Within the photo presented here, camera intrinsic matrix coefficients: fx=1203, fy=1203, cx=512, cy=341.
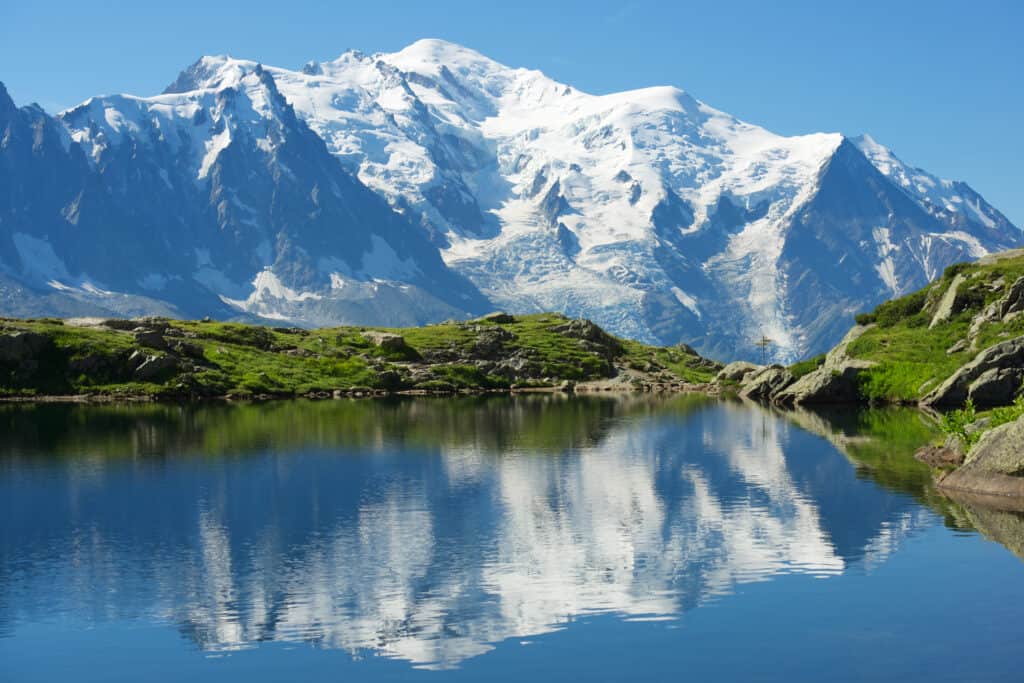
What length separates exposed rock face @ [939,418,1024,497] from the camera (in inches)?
2126

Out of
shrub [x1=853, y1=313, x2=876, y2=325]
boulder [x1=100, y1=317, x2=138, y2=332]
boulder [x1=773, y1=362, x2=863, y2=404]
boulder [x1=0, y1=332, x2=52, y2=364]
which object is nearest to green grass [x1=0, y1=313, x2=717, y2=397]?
boulder [x1=0, y1=332, x2=52, y2=364]

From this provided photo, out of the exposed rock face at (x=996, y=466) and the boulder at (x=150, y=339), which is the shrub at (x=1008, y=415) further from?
the boulder at (x=150, y=339)

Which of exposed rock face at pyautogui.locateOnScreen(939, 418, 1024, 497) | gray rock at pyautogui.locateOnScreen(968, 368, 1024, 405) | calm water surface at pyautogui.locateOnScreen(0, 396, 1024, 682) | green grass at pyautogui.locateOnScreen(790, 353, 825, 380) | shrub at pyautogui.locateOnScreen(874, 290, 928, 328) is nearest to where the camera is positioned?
calm water surface at pyautogui.locateOnScreen(0, 396, 1024, 682)

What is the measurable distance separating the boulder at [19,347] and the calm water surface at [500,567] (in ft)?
230

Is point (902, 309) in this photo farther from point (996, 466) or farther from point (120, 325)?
point (120, 325)

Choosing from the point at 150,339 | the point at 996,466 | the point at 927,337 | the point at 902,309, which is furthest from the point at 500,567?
the point at 150,339

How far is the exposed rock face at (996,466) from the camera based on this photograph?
5400cm

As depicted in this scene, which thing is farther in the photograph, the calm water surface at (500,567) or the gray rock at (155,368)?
the gray rock at (155,368)

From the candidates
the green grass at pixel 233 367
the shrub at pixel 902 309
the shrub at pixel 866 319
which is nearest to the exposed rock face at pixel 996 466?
the shrub at pixel 902 309

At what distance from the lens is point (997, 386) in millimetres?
100750

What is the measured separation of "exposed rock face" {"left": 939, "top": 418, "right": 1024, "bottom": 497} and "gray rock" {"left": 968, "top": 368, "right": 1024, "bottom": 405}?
141 ft

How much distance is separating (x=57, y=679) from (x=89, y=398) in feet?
396

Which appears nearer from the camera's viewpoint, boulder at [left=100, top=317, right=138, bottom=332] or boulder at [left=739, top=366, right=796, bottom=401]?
boulder at [left=739, top=366, right=796, bottom=401]

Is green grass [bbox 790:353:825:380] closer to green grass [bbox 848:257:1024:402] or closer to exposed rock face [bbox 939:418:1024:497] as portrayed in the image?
green grass [bbox 848:257:1024:402]
